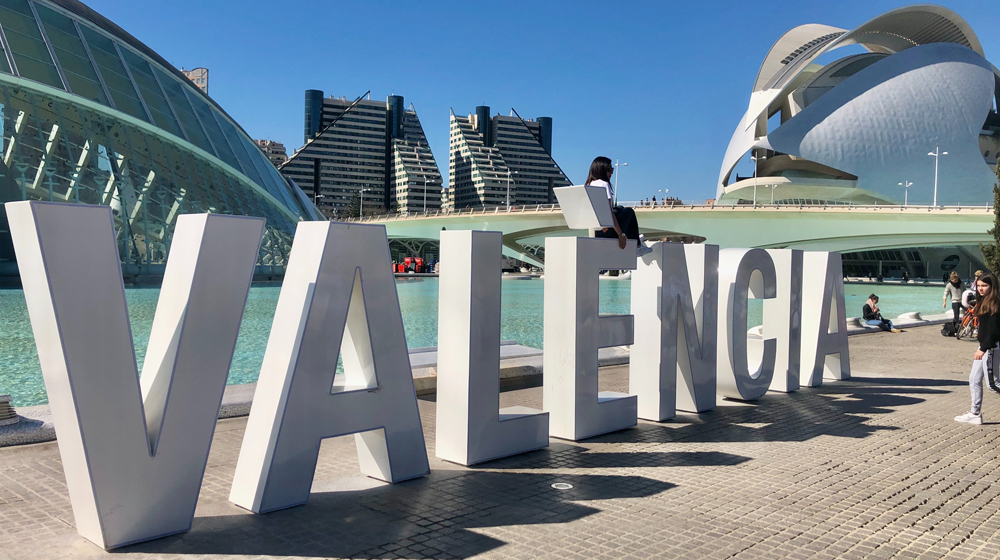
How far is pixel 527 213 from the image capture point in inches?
2050

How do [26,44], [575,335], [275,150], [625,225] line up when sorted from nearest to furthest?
[575,335]
[625,225]
[26,44]
[275,150]

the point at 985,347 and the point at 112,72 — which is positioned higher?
the point at 112,72

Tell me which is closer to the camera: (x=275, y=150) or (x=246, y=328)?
(x=246, y=328)

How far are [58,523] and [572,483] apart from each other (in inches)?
109

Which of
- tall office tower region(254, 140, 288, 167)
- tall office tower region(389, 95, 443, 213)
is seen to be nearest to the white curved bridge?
tall office tower region(389, 95, 443, 213)

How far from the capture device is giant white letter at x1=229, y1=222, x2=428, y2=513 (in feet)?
13.1

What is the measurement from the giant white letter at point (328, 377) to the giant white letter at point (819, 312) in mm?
5671

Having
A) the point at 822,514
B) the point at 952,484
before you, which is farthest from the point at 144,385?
the point at 952,484

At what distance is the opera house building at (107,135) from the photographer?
19.7 metres

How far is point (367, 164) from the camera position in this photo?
135 meters

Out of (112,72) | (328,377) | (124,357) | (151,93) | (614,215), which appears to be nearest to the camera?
(124,357)

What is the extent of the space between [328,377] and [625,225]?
3.07m

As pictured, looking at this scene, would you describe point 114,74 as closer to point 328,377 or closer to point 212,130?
point 212,130

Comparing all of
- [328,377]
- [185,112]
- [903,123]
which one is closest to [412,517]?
[328,377]
